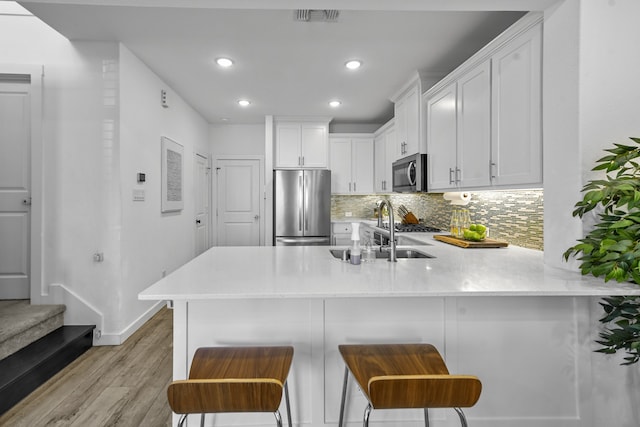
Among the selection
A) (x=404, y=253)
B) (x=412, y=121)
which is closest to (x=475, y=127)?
(x=404, y=253)

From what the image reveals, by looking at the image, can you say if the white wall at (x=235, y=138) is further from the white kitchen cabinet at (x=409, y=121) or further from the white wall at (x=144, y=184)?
the white kitchen cabinet at (x=409, y=121)

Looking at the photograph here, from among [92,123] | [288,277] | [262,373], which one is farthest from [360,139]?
[262,373]

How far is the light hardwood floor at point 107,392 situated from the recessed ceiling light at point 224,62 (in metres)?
2.58

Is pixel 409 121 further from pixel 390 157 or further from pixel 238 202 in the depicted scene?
pixel 238 202

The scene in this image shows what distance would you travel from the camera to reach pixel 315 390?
160 cm

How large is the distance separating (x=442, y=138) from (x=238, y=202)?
12.6 feet

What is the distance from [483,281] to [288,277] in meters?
0.83

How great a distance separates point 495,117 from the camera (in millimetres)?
2219

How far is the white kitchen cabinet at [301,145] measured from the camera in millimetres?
5223

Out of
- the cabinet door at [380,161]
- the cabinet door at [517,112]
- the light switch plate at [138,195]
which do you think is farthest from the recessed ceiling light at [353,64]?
the light switch plate at [138,195]

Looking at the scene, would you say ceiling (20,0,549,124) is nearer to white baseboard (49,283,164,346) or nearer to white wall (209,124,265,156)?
white wall (209,124,265,156)

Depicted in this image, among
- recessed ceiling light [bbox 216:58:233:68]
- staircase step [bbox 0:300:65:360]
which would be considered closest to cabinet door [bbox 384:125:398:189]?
recessed ceiling light [bbox 216:58:233:68]

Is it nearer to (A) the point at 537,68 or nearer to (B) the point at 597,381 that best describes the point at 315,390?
(B) the point at 597,381

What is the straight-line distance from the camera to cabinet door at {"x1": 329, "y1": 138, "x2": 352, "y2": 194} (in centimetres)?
547
